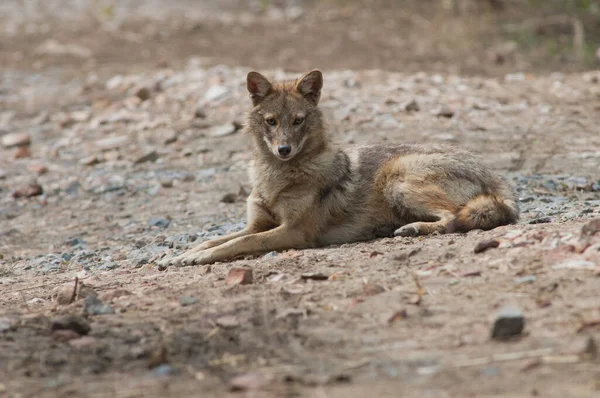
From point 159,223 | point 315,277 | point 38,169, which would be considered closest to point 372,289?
point 315,277

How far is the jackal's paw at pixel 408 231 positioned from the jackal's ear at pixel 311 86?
47.9 inches

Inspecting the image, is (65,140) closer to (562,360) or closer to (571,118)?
(571,118)

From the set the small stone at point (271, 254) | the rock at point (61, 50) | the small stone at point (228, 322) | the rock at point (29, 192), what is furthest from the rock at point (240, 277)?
the rock at point (61, 50)

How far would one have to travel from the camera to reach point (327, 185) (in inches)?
260

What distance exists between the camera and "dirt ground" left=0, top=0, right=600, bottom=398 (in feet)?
12.4

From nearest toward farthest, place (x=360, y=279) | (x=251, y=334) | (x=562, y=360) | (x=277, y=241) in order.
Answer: (x=562, y=360), (x=251, y=334), (x=360, y=279), (x=277, y=241)

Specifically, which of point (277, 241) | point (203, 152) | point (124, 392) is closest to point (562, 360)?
point (124, 392)

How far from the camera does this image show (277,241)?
6.32 metres

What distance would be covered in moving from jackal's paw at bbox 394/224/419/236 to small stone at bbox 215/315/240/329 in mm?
2167

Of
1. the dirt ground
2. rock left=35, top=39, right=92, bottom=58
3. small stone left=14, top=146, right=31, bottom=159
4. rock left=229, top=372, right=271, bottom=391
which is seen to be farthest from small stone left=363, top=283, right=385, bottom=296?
rock left=35, top=39, right=92, bottom=58

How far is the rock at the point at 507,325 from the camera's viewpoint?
387cm

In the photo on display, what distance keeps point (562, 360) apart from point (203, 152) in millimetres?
6507

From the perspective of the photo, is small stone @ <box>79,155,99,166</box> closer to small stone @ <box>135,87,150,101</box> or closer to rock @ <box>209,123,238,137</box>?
rock @ <box>209,123,238,137</box>

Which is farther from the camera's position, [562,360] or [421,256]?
[421,256]
